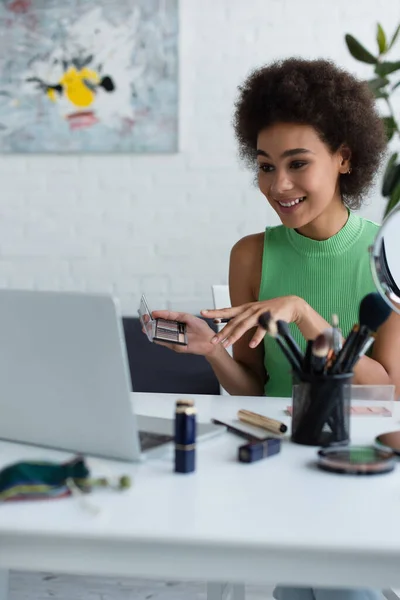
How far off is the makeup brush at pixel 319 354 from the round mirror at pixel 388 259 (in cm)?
19

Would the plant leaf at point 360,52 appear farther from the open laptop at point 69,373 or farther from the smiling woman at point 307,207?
the open laptop at point 69,373

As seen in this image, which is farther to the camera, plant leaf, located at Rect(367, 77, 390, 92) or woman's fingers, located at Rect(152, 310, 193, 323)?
plant leaf, located at Rect(367, 77, 390, 92)

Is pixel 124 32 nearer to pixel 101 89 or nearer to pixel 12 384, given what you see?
pixel 101 89

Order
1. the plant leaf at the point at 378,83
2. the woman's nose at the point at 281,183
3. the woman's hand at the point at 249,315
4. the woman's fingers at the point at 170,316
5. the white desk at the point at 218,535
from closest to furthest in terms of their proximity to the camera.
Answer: the white desk at the point at 218,535, the woman's hand at the point at 249,315, the woman's fingers at the point at 170,316, the woman's nose at the point at 281,183, the plant leaf at the point at 378,83

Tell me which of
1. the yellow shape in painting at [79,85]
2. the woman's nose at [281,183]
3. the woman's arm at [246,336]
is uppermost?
the yellow shape in painting at [79,85]

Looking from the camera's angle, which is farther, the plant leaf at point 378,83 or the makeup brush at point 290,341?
the plant leaf at point 378,83

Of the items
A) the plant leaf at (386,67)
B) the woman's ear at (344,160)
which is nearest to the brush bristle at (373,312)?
the woman's ear at (344,160)

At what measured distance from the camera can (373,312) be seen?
103cm

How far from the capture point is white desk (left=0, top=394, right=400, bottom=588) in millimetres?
682

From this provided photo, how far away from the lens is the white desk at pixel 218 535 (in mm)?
682

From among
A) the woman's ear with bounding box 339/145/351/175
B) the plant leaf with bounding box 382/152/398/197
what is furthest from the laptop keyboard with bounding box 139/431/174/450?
the plant leaf with bounding box 382/152/398/197

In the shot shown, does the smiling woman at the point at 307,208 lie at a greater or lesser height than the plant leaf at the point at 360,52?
lesser

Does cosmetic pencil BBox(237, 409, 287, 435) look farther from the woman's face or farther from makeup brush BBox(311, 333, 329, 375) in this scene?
the woman's face

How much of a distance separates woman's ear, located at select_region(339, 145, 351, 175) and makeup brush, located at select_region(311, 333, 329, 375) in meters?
0.84
